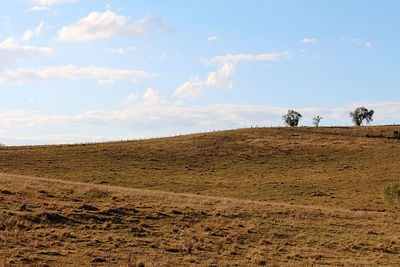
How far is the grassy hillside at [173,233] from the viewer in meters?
17.0

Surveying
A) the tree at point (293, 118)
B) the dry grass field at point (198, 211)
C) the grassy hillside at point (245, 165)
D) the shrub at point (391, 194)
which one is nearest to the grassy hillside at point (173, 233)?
the dry grass field at point (198, 211)

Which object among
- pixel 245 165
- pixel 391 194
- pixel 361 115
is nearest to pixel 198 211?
pixel 391 194

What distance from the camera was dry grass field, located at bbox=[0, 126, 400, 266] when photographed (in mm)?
18031

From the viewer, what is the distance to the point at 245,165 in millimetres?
66625

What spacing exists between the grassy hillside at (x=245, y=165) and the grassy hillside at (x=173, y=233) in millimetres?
16771

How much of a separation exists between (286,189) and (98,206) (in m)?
30.9

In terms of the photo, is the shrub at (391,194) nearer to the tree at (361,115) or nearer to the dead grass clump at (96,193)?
the dead grass clump at (96,193)

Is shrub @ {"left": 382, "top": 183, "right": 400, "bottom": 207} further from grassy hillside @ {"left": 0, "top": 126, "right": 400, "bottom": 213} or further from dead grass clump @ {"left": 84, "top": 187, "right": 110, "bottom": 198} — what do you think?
dead grass clump @ {"left": 84, "top": 187, "right": 110, "bottom": 198}

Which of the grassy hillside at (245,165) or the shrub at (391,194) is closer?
the shrub at (391,194)

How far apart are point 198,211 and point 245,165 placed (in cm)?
3931

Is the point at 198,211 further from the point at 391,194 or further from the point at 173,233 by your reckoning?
the point at 391,194

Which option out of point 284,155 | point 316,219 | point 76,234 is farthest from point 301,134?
point 76,234

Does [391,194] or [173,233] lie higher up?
[173,233]

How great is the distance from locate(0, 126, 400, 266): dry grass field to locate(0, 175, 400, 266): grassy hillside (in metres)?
0.07
